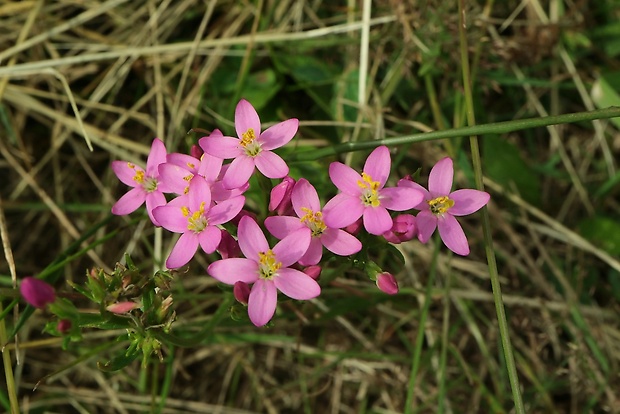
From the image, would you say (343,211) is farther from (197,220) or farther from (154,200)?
(154,200)

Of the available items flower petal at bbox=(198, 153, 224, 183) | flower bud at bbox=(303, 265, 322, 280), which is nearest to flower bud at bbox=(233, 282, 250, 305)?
flower bud at bbox=(303, 265, 322, 280)

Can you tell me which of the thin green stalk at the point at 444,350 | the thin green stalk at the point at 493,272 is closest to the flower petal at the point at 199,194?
the thin green stalk at the point at 493,272

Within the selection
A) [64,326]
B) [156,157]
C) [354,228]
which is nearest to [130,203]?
[156,157]

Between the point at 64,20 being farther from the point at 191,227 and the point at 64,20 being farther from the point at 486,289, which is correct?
the point at 486,289

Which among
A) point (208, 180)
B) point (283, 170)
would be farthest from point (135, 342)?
point (283, 170)

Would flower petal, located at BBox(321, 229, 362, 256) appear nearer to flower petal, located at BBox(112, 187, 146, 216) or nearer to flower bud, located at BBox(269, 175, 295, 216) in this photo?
flower bud, located at BBox(269, 175, 295, 216)

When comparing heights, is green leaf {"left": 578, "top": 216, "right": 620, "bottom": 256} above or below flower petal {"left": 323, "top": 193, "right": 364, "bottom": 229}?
below

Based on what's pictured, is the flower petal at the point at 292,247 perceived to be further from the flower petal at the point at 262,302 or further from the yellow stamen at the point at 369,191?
the yellow stamen at the point at 369,191
